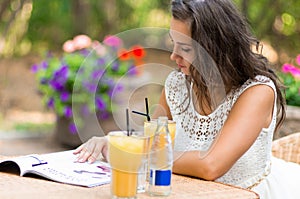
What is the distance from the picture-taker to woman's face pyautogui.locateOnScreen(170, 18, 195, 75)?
197cm

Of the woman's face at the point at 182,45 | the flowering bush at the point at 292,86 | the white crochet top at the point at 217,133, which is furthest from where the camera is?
the flowering bush at the point at 292,86

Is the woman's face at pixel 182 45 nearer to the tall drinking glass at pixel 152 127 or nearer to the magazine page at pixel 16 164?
the tall drinking glass at pixel 152 127

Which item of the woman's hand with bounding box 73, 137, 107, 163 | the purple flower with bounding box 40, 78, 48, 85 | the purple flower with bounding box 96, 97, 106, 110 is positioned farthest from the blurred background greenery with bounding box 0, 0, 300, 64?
the woman's hand with bounding box 73, 137, 107, 163

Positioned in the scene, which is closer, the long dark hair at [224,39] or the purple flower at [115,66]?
the long dark hair at [224,39]

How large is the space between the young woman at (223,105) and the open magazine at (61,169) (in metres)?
0.06

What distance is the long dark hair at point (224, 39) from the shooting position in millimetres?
2004

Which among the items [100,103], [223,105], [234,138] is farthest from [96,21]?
[234,138]

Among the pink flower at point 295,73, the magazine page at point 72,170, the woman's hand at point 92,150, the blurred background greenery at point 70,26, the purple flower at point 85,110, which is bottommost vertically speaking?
the purple flower at point 85,110

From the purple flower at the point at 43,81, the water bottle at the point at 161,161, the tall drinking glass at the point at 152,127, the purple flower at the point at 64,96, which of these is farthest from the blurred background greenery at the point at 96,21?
the water bottle at the point at 161,161

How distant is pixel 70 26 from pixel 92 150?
475cm

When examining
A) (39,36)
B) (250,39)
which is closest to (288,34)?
(39,36)

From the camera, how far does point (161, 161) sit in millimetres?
1643

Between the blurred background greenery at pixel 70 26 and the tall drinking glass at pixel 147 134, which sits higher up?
the blurred background greenery at pixel 70 26

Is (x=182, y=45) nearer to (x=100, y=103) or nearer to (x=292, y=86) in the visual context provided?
(x=292, y=86)
